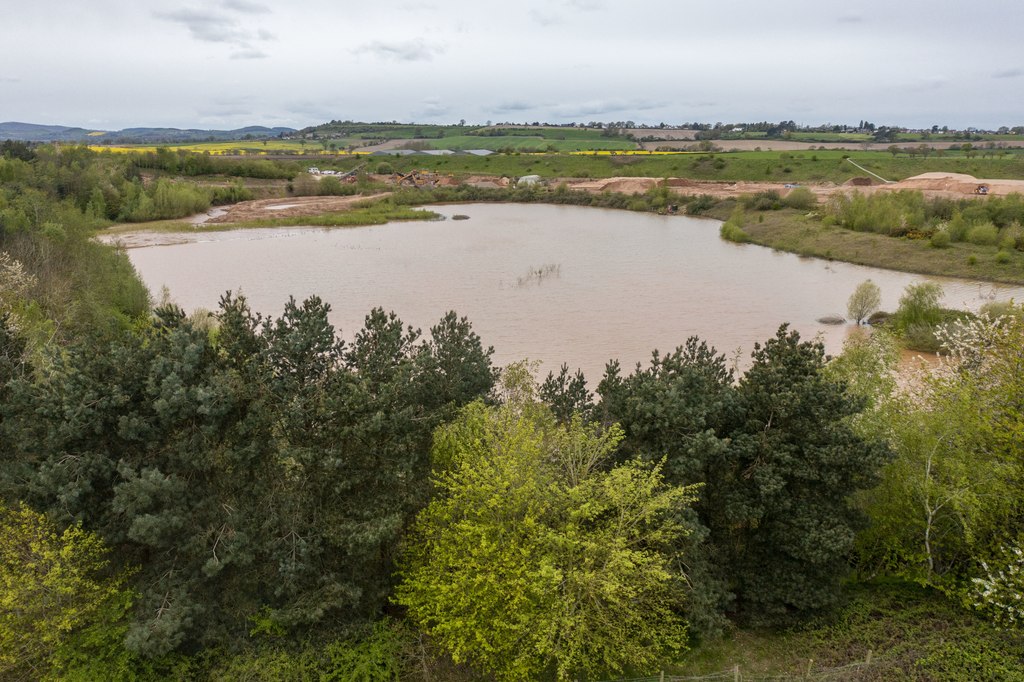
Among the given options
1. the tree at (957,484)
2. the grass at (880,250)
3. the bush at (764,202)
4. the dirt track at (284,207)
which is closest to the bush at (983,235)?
the grass at (880,250)

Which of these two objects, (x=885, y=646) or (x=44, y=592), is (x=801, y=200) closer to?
(x=885, y=646)

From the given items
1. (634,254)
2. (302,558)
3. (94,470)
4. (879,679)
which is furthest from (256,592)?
(634,254)

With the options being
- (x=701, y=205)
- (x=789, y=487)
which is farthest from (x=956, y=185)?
(x=789, y=487)

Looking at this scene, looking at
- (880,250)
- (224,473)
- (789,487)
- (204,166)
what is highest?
(204,166)

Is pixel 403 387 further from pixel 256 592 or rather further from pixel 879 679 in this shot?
pixel 879 679

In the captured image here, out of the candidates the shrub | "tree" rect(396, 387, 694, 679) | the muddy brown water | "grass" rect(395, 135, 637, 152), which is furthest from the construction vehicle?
"tree" rect(396, 387, 694, 679)

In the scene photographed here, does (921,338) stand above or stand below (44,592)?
below
